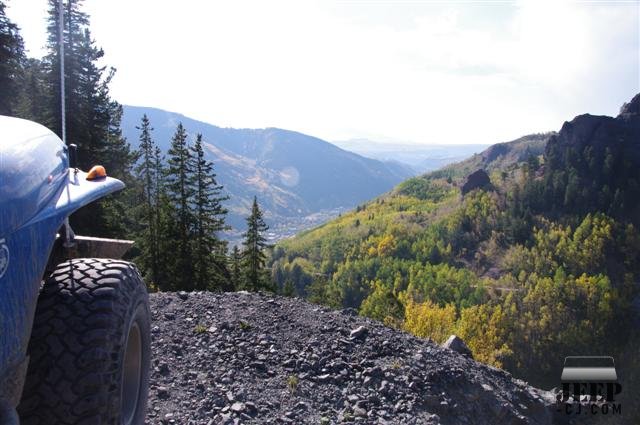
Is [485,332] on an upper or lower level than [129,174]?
lower

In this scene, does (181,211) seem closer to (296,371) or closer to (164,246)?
(164,246)

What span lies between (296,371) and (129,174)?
30.7m

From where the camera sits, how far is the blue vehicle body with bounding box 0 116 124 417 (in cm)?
213

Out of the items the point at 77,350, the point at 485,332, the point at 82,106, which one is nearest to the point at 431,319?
the point at 485,332

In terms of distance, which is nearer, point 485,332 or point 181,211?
point 181,211

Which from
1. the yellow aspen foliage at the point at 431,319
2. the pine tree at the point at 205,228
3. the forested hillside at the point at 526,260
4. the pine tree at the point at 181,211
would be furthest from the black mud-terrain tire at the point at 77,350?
the forested hillside at the point at 526,260

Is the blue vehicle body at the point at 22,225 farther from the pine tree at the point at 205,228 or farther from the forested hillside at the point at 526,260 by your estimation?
the forested hillside at the point at 526,260

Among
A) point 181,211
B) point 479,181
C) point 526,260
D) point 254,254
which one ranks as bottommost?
point 526,260

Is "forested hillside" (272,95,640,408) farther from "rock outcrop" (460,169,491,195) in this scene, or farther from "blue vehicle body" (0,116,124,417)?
"blue vehicle body" (0,116,124,417)

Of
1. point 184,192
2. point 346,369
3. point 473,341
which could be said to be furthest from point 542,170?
point 346,369

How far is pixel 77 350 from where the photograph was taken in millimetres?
2709

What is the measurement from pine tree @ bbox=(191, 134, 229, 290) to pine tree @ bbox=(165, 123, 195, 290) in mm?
418

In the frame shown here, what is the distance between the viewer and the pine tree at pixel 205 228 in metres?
31.3

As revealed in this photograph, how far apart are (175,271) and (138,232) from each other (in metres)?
4.94
